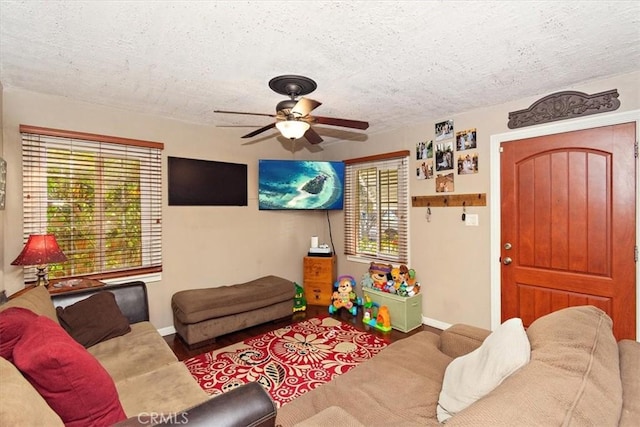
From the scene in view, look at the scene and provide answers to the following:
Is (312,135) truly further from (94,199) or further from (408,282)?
(94,199)

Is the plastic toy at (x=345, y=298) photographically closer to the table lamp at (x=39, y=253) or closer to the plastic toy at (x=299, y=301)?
the plastic toy at (x=299, y=301)

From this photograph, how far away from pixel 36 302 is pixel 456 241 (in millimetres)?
3490

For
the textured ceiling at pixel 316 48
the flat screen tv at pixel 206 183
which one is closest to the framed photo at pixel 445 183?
the textured ceiling at pixel 316 48

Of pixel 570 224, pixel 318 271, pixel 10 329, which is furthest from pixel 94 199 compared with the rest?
pixel 570 224

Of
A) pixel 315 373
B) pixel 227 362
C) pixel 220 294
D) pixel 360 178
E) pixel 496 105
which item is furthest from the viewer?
pixel 360 178

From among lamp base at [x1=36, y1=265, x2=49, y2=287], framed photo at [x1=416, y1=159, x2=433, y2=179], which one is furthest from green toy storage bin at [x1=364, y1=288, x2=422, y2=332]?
lamp base at [x1=36, y1=265, x2=49, y2=287]

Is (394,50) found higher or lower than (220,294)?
higher

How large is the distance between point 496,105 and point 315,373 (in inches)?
117

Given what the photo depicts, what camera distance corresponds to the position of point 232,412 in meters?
0.94

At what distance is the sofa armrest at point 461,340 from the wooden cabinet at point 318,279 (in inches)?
93.4

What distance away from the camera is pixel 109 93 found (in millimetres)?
2621

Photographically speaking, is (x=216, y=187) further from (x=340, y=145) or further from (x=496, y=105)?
(x=496, y=105)

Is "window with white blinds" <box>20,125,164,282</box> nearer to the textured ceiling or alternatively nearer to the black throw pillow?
the textured ceiling

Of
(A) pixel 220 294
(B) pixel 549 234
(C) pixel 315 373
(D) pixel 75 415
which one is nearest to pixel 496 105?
(B) pixel 549 234
